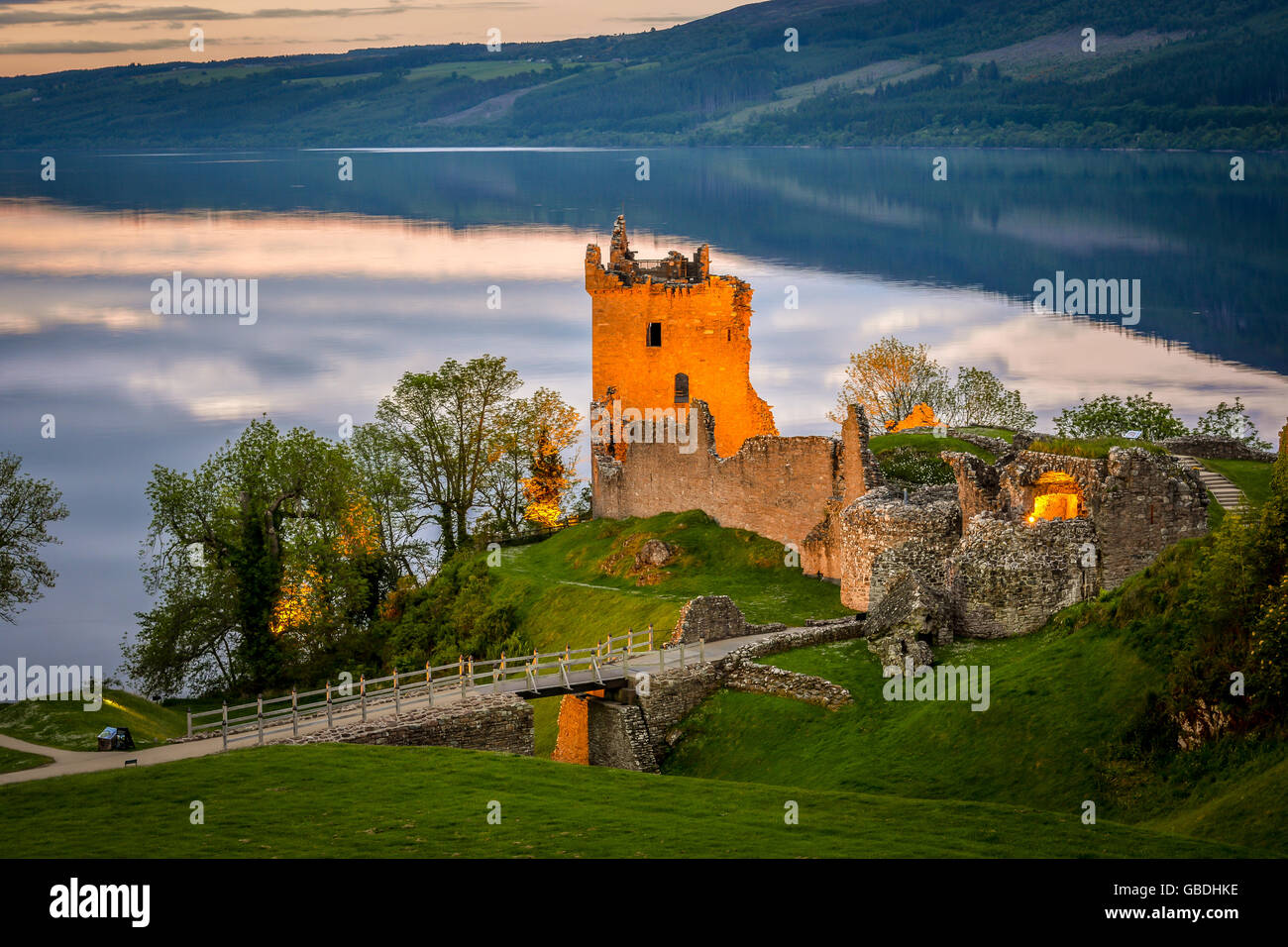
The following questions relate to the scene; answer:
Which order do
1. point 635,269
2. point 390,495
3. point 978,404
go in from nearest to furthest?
point 635,269 → point 390,495 → point 978,404

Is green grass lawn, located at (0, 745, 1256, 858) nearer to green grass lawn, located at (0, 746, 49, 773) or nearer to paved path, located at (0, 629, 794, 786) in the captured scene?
paved path, located at (0, 629, 794, 786)

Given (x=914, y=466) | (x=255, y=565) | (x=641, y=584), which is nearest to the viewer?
(x=641, y=584)

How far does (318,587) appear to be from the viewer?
6241cm

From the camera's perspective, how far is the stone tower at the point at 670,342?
70.7 m

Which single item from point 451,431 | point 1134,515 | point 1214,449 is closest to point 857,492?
point 1214,449

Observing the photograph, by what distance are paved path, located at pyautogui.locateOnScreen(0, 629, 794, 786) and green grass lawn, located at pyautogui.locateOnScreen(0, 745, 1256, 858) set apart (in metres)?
1.65

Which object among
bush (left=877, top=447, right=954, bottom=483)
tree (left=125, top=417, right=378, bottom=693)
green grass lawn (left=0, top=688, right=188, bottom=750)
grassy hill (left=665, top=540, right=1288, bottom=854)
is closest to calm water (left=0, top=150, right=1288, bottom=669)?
tree (left=125, top=417, right=378, bottom=693)

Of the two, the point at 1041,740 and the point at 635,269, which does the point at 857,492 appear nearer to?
the point at 1041,740

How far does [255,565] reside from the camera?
61188mm

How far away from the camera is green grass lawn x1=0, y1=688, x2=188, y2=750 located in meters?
37.2

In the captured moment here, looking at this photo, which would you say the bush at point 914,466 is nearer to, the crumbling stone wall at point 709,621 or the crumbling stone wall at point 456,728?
the crumbling stone wall at point 709,621

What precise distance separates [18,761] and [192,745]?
342 centimetres

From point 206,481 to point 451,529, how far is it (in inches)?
632
